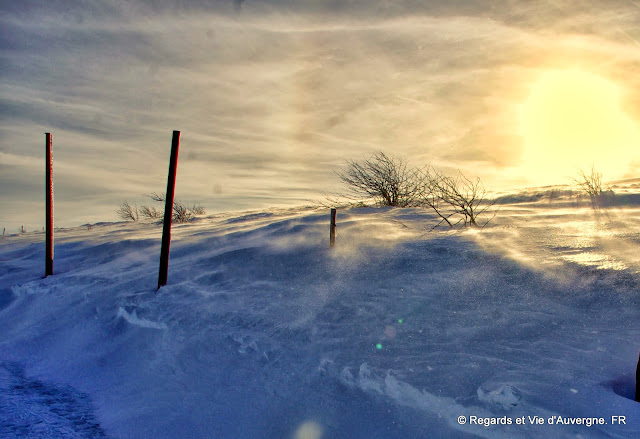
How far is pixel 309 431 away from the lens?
3516mm

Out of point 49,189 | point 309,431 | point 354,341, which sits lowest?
point 309,431

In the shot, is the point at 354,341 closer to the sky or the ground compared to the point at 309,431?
closer to the sky

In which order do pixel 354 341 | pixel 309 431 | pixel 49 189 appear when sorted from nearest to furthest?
pixel 309 431 < pixel 354 341 < pixel 49 189

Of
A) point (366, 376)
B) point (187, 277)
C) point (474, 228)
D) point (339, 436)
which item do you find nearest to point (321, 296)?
point (366, 376)

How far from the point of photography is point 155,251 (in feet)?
30.7

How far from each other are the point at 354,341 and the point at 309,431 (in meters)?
1.10

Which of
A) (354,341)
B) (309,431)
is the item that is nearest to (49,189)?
(354,341)

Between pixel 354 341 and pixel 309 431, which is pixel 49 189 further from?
pixel 309 431

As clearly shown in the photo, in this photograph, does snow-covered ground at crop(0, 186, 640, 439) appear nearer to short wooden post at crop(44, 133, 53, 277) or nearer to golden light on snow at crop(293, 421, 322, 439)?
golden light on snow at crop(293, 421, 322, 439)

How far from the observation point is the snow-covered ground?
347 cm

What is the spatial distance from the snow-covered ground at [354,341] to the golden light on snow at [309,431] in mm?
12

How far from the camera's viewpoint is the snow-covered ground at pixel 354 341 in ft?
11.4

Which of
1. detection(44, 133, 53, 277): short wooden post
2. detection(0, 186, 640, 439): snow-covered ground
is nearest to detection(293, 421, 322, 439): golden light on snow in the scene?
detection(0, 186, 640, 439): snow-covered ground

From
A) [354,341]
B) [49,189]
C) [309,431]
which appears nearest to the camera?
[309,431]
